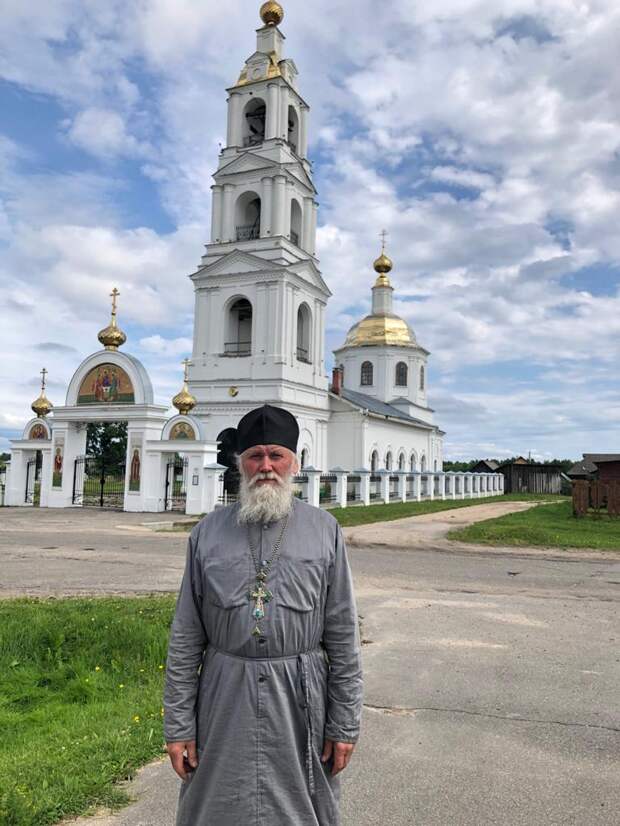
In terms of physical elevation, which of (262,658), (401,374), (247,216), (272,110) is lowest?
(262,658)

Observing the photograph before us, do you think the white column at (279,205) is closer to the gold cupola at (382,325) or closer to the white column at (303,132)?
the white column at (303,132)

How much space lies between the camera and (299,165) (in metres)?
32.0

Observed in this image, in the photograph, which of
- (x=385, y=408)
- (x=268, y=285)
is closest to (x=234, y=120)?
(x=268, y=285)

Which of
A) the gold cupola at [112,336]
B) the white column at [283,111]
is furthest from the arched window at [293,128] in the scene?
the gold cupola at [112,336]

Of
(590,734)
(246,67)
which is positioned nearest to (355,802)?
(590,734)

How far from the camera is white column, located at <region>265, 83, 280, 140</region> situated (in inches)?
1245

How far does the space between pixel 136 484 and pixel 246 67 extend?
70.8 feet

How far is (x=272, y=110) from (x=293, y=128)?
2.05m

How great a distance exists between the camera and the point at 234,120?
32.8 metres

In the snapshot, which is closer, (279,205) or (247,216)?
(279,205)

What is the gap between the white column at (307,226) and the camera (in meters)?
33.0

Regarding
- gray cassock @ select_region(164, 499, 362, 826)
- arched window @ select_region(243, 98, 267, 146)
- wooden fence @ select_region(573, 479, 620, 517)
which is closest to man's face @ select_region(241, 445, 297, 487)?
gray cassock @ select_region(164, 499, 362, 826)

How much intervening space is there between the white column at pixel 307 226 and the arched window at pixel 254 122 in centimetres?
368

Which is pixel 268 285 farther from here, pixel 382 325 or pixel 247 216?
pixel 382 325
